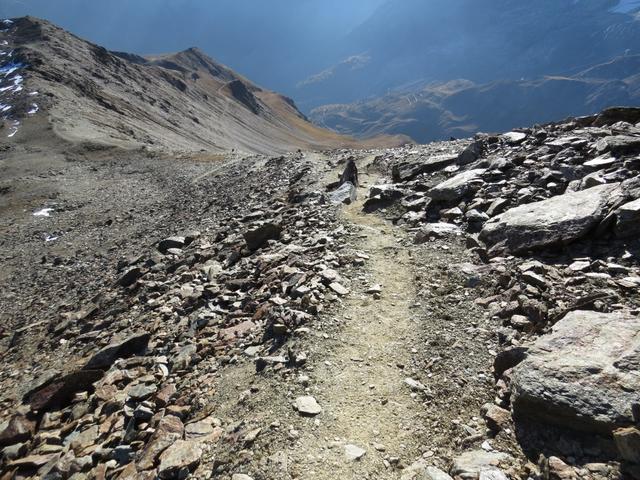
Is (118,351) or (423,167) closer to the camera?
(118,351)

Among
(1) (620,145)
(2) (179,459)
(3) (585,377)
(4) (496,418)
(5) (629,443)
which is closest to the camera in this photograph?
(5) (629,443)

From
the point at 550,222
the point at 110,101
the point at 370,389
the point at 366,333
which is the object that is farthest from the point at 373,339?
the point at 110,101

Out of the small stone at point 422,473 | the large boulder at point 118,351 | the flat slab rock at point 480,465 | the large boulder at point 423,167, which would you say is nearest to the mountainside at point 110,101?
the large boulder at point 423,167

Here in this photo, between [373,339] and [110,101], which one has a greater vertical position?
[110,101]

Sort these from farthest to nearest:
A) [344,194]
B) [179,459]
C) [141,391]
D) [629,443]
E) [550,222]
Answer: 1. [344,194]
2. [550,222]
3. [141,391]
4. [179,459]
5. [629,443]

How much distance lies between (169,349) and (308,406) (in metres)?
5.26

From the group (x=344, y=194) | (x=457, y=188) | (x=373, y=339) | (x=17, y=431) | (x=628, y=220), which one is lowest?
(x=17, y=431)

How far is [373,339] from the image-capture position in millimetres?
9453

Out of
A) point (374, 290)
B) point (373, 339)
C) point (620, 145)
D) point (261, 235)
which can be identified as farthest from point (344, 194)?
point (373, 339)

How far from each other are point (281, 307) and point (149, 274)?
921cm

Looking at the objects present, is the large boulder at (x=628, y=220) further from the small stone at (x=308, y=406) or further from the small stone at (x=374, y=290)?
the small stone at (x=308, y=406)

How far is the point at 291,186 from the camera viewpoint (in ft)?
77.4

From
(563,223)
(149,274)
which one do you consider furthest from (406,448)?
(149,274)

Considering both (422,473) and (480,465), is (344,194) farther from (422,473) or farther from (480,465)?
(480,465)
